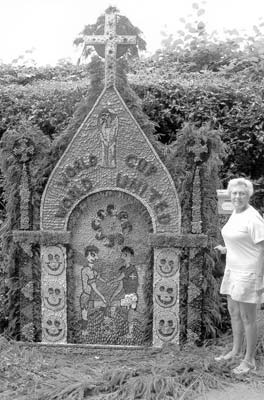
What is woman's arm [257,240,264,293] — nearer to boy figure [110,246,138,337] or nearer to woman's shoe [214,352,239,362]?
woman's shoe [214,352,239,362]

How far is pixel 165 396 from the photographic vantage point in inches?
147

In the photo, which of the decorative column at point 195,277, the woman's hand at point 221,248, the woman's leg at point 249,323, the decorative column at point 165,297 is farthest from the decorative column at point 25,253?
the woman's leg at point 249,323

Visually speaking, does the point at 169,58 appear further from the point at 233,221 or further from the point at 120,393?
the point at 120,393

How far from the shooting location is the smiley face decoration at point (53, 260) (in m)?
4.70

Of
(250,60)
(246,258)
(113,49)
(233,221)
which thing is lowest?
(246,258)

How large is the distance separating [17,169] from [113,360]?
1.99 metres

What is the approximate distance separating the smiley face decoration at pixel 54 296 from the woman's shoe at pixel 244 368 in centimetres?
171

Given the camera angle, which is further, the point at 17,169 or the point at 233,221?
the point at 17,169

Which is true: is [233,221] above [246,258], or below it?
above

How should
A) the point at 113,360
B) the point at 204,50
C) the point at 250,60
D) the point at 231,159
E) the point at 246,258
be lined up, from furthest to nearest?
the point at 204,50 → the point at 250,60 → the point at 231,159 → the point at 113,360 → the point at 246,258

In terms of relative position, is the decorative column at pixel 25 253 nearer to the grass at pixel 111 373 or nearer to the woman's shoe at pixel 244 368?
the grass at pixel 111 373

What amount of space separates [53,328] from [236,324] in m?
1.74

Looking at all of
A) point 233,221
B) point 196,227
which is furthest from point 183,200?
point 233,221

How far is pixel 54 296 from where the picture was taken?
4727mm
